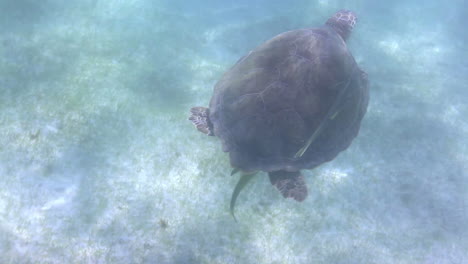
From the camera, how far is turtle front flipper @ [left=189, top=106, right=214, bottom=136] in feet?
13.5

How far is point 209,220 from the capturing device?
366 centimetres

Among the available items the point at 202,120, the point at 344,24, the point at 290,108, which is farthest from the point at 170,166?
the point at 344,24

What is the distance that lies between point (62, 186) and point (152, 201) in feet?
4.45

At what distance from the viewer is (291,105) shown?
329 centimetres

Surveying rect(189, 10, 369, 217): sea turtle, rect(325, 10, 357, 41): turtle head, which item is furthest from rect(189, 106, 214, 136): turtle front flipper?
rect(325, 10, 357, 41): turtle head

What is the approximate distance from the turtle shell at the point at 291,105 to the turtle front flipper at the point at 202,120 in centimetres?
35

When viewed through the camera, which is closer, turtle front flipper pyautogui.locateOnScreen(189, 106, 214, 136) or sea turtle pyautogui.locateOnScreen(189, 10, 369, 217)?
sea turtle pyautogui.locateOnScreen(189, 10, 369, 217)

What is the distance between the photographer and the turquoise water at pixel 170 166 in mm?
3500

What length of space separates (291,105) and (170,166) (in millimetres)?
2124

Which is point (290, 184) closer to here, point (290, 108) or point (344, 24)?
point (290, 108)

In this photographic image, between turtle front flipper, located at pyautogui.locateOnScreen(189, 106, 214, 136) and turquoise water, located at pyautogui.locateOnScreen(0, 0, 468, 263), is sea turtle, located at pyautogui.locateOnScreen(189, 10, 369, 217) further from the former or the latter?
turquoise water, located at pyautogui.locateOnScreen(0, 0, 468, 263)

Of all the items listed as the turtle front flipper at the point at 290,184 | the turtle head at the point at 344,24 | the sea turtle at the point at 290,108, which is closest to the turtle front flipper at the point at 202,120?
the sea turtle at the point at 290,108

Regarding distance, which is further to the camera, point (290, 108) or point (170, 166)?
point (170, 166)

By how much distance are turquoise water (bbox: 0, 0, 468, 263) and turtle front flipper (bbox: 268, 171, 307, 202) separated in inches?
13.6
